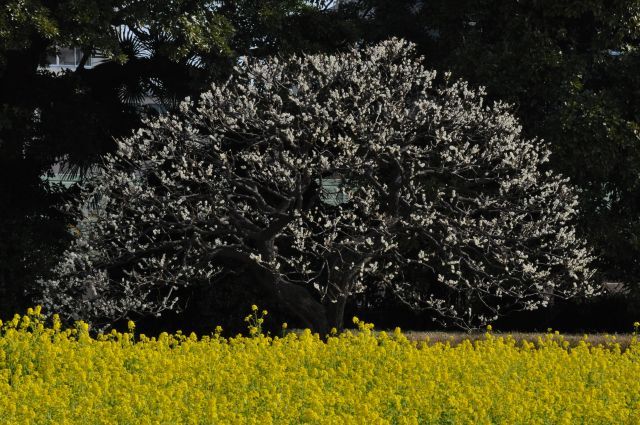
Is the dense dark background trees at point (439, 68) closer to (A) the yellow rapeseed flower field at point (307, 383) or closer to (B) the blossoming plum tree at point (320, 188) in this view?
(B) the blossoming plum tree at point (320, 188)

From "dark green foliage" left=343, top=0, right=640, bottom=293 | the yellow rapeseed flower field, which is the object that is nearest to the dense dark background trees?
"dark green foliage" left=343, top=0, right=640, bottom=293

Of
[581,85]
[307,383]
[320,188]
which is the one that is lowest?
[307,383]

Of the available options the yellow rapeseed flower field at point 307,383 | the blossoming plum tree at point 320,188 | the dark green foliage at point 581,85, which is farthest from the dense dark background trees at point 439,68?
the yellow rapeseed flower field at point 307,383

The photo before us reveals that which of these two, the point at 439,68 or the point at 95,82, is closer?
the point at 439,68

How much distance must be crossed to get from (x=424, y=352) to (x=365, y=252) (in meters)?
3.74

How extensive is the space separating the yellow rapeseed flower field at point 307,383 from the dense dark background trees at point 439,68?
17.0 ft

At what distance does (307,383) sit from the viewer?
7.84 meters

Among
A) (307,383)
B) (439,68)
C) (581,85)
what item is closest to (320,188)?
(439,68)

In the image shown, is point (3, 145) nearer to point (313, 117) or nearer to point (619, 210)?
point (313, 117)

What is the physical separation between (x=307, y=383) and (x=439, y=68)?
1043 cm

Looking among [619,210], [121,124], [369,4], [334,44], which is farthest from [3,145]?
[619,210]

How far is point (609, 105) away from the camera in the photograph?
634 inches

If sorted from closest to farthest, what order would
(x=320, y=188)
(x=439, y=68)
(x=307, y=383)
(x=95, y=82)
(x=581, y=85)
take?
(x=307, y=383), (x=320, y=188), (x=581, y=85), (x=439, y=68), (x=95, y=82)

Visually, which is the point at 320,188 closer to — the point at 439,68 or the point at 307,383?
the point at 439,68
